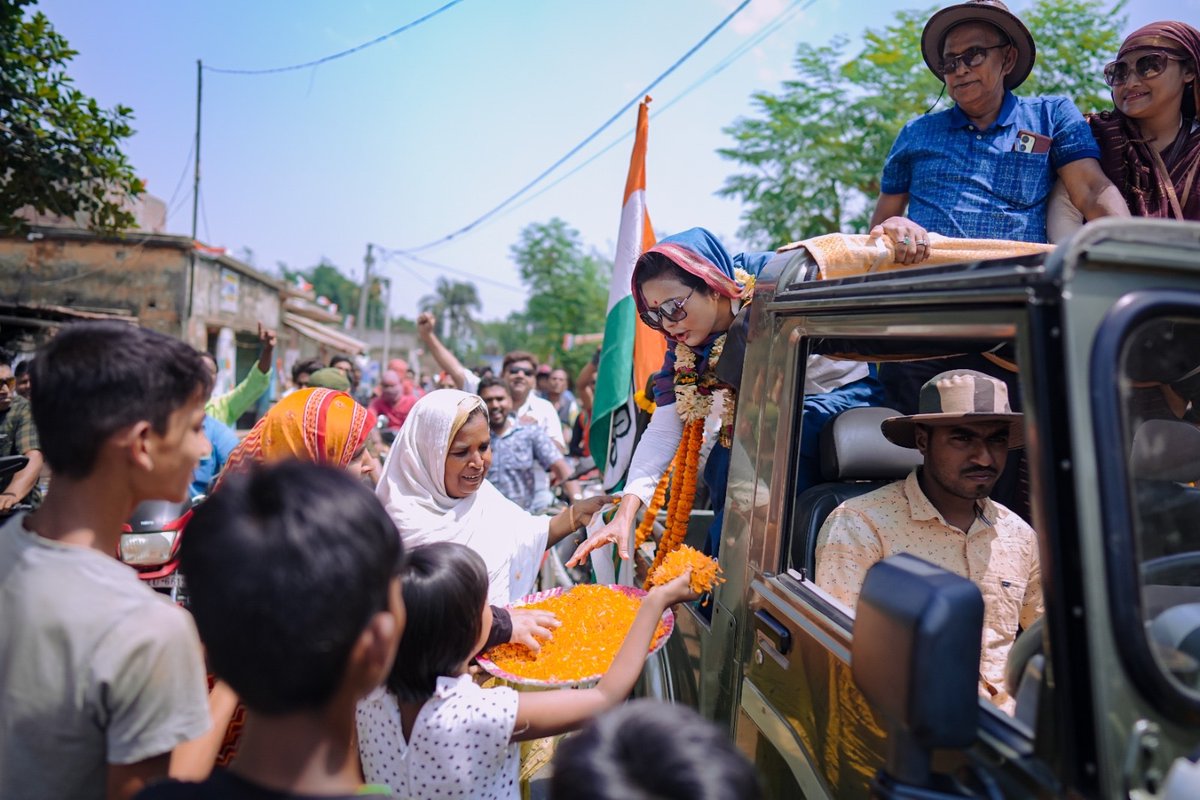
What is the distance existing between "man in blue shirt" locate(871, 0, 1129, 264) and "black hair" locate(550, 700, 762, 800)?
2.27 meters

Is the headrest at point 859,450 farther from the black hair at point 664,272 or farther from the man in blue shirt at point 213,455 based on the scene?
the man in blue shirt at point 213,455

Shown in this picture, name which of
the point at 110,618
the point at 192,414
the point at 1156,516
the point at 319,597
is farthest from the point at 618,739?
the point at 1156,516

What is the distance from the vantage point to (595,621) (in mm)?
2482

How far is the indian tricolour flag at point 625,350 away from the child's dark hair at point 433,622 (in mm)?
2911

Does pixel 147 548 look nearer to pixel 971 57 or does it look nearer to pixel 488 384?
pixel 488 384

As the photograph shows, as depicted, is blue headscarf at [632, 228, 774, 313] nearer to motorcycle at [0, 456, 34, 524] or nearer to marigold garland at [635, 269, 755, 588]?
marigold garland at [635, 269, 755, 588]

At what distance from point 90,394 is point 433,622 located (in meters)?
0.78

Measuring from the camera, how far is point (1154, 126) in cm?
275

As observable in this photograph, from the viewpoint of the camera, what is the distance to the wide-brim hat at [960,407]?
98.3 inches

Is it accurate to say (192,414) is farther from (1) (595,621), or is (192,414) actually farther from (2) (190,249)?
(2) (190,249)

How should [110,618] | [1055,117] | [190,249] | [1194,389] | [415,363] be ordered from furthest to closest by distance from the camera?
1. [415,363]
2. [190,249]
3. [1055,117]
4. [1194,389]
5. [110,618]

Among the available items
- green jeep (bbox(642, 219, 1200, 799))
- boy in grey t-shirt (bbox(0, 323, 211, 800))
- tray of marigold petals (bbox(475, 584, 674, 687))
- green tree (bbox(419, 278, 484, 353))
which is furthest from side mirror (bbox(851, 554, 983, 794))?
green tree (bbox(419, 278, 484, 353))

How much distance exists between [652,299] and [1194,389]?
173 centimetres

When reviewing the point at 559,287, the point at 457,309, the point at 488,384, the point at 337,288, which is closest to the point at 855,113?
the point at 488,384
